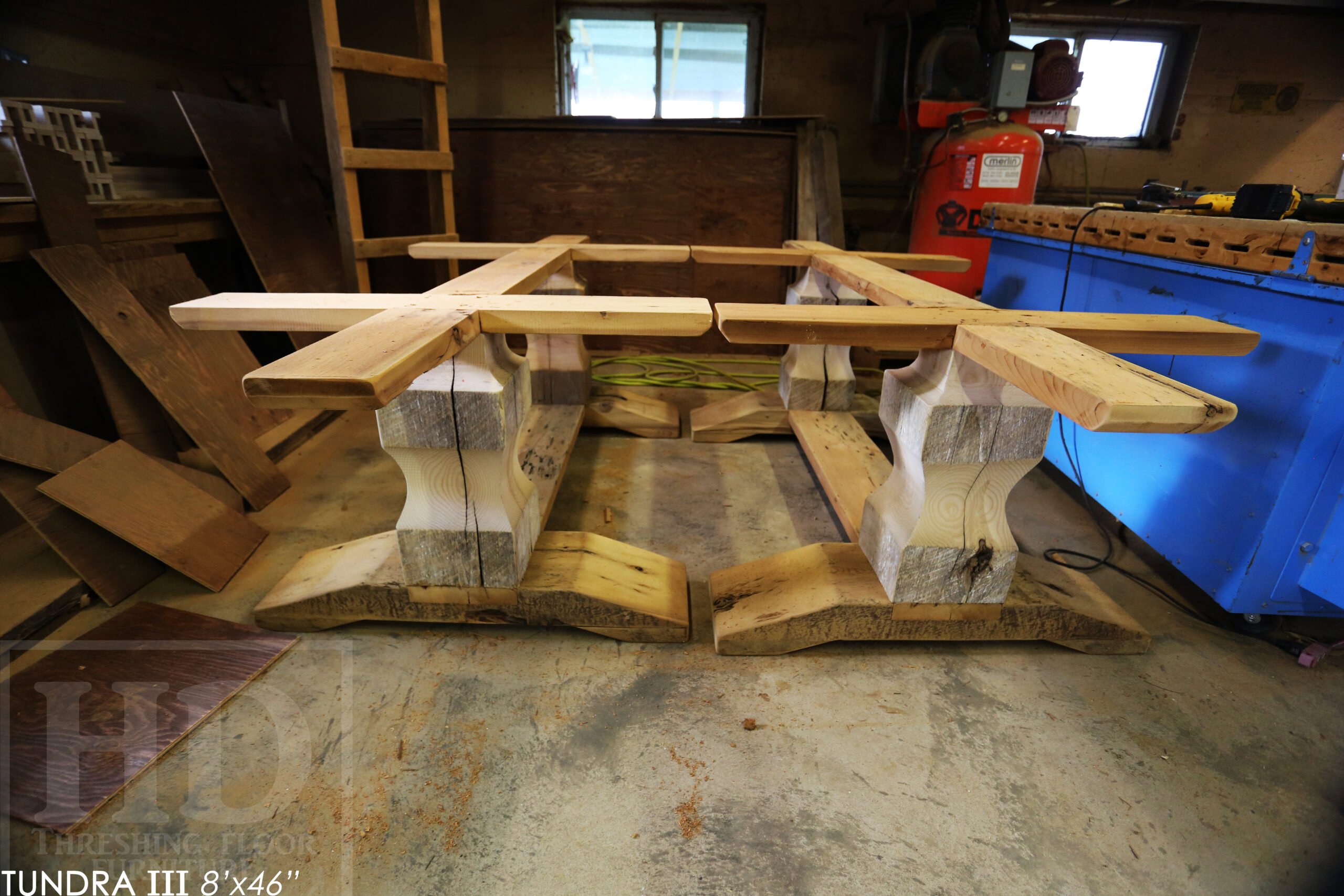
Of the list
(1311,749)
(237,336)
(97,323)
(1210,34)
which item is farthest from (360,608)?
(1210,34)

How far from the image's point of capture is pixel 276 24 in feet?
14.2

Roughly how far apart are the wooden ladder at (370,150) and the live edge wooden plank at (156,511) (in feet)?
4.90

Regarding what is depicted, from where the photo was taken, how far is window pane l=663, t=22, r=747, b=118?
462cm

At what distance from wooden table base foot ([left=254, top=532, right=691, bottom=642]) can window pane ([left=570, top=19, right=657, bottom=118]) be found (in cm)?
400

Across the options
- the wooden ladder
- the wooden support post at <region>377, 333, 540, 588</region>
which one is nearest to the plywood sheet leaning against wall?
the wooden support post at <region>377, 333, 540, 588</region>

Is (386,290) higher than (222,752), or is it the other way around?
(386,290)

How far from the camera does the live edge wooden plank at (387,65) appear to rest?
9.53 ft

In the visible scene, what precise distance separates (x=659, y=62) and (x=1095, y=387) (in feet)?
15.3

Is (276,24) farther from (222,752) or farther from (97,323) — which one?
(222,752)

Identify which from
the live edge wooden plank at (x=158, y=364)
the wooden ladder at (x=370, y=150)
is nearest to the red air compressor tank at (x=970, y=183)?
the wooden ladder at (x=370, y=150)

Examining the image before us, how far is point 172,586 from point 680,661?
148cm

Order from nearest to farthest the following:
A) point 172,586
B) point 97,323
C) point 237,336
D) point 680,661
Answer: point 680,661, point 172,586, point 97,323, point 237,336

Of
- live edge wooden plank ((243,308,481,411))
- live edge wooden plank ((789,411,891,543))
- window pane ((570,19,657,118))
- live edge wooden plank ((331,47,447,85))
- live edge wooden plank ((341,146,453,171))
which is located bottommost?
live edge wooden plank ((789,411,891,543))

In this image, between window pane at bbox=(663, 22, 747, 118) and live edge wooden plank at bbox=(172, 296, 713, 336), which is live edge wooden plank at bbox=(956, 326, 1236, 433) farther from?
window pane at bbox=(663, 22, 747, 118)
